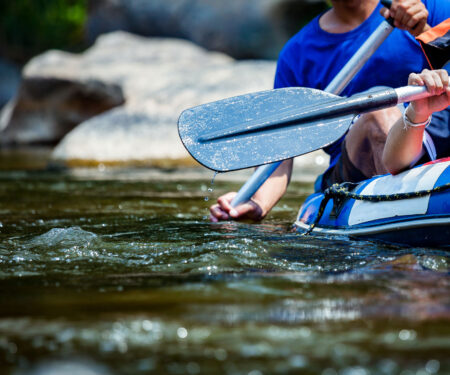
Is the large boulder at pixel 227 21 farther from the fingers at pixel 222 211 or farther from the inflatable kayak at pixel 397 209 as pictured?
the inflatable kayak at pixel 397 209

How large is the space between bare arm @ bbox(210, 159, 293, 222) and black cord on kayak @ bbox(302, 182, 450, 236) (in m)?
0.33

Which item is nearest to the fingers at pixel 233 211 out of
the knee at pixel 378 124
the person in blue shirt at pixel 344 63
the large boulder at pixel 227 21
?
the person in blue shirt at pixel 344 63

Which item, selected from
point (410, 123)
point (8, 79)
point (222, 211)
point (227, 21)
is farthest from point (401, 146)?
point (8, 79)

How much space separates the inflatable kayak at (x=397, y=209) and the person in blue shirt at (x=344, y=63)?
0.55 feet

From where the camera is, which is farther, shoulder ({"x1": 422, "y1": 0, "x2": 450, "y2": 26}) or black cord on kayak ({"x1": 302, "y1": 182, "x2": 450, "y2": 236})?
shoulder ({"x1": 422, "y1": 0, "x2": 450, "y2": 26})

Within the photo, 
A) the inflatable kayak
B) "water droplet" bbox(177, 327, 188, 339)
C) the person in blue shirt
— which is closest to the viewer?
"water droplet" bbox(177, 327, 188, 339)

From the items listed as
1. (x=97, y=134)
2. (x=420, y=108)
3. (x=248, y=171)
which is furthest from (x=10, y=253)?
(x=97, y=134)

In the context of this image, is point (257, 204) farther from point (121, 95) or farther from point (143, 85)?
point (121, 95)

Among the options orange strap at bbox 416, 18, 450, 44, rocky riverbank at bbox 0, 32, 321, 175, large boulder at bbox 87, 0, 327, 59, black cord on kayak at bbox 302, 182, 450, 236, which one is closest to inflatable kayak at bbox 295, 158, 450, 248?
black cord on kayak at bbox 302, 182, 450, 236

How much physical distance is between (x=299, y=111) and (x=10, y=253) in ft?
3.39

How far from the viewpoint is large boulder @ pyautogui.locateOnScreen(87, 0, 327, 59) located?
9820 mm

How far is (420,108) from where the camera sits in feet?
6.27

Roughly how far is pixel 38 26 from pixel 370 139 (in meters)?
14.6

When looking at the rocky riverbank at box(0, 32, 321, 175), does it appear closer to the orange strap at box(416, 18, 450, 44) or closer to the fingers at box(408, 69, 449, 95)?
the orange strap at box(416, 18, 450, 44)
